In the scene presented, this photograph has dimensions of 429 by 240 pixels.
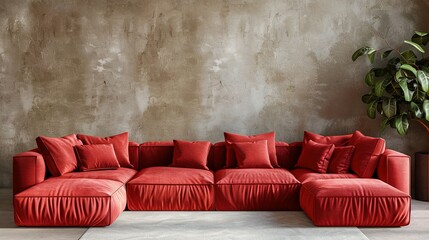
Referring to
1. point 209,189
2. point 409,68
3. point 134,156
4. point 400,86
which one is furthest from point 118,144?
point 409,68

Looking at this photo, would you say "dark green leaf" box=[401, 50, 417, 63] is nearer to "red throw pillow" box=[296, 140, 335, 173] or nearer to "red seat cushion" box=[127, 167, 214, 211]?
"red throw pillow" box=[296, 140, 335, 173]

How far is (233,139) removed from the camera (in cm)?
669

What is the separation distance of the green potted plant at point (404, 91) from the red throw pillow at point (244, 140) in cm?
123

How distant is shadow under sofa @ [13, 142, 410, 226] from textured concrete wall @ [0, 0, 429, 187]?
105 centimetres

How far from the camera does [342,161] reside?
6082 millimetres

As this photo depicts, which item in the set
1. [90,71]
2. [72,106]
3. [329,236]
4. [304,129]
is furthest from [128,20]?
[329,236]

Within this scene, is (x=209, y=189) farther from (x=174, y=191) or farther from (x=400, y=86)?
(x=400, y=86)

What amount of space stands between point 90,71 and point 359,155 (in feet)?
11.6

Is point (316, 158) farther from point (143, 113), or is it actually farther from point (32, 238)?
point (32, 238)

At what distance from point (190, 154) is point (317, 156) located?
145 centimetres

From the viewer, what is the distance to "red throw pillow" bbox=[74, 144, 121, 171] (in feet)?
20.2

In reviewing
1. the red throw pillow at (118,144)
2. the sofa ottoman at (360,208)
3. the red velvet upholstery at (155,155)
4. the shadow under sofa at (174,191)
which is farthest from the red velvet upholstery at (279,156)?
the sofa ottoman at (360,208)

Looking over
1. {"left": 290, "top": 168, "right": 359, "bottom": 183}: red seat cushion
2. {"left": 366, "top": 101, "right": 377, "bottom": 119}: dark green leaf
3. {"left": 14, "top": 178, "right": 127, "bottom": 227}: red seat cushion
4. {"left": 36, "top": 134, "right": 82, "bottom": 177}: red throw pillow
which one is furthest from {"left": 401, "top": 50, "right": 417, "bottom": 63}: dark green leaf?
{"left": 36, "top": 134, "right": 82, "bottom": 177}: red throw pillow

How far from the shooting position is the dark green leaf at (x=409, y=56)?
6.50 m
